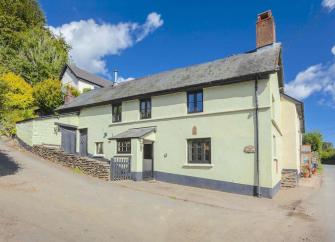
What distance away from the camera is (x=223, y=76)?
1706cm

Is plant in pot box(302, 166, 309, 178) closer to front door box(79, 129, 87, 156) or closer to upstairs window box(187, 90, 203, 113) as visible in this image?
upstairs window box(187, 90, 203, 113)

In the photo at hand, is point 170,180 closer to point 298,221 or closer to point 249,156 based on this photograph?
point 249,156

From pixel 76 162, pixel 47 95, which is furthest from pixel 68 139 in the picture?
pixel 47 95

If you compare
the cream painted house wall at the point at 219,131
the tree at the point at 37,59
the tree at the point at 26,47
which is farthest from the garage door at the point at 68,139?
the tree at the point at 37,59

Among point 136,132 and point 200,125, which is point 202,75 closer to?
point 200,125

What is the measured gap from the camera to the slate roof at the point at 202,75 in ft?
53.8

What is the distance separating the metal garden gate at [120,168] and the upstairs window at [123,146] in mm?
880

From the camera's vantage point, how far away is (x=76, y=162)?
1892cm

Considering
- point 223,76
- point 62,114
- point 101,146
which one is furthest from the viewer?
point 62,114

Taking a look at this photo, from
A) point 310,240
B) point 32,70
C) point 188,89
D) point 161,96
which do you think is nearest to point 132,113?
point 161,96

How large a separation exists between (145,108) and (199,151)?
5.19m

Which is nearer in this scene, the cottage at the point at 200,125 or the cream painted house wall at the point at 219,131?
the cream painted house wall at the point at 219,131

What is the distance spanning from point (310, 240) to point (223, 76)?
34.6ft

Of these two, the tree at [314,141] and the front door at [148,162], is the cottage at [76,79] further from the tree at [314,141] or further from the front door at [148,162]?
the tree at [314,141]
